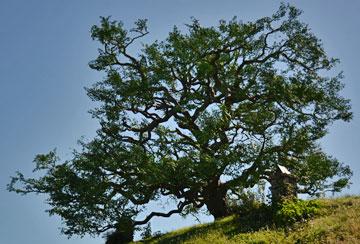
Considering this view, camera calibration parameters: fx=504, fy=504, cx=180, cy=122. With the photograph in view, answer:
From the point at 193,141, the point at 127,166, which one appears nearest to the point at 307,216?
the point at 193,141

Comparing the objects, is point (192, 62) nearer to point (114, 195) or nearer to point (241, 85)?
point (241, 85)

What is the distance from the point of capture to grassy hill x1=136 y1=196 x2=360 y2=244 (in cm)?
2183

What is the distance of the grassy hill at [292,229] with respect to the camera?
21828 mm

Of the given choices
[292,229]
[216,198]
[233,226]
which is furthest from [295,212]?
[216,198]

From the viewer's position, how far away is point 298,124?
1227 inches

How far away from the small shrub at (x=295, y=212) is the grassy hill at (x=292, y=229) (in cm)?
35

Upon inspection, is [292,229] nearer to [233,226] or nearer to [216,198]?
[233,226]

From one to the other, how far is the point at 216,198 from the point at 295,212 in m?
6.93

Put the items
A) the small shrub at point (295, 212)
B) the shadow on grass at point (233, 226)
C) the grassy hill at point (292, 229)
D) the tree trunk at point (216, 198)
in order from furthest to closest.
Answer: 1. the tree trunk at point (216, 198)
2. the shadow on grass at point (233, 226)
3. the small shrub at point (295, 212)
4. the grassy hill at point (292, 229)

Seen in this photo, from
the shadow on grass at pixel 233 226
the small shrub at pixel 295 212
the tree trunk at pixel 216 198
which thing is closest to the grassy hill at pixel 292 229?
the shadow on grass at pixel 233 226

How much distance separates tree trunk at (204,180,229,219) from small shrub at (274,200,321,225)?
564cm

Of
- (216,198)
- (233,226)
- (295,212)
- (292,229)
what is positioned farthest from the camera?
(216,198)

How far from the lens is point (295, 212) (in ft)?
85.8

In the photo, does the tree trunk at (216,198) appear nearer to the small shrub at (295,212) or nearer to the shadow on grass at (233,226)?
the shadow on grass at (233,226)
